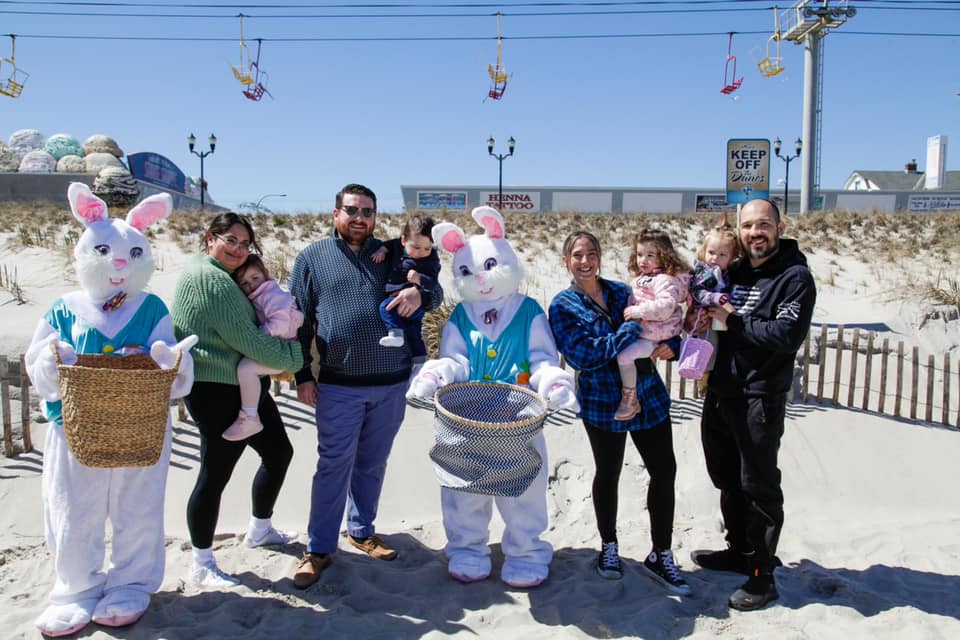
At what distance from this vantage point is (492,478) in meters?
3.43

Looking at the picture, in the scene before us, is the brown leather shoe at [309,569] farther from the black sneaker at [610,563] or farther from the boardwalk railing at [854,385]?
the boardwalk railing at [854,385]

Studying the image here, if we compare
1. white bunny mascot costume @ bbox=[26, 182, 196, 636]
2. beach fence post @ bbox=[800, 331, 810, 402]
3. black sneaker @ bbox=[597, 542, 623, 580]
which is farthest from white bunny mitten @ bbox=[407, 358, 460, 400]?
beach fence post @ bbox=[800, 331, 810, 402]

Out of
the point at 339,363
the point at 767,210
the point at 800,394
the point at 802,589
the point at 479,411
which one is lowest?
the point at 802,589

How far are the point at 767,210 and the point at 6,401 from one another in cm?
636

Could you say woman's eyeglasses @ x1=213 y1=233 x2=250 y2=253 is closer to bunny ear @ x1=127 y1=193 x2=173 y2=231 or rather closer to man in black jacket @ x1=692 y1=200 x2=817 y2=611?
bunny ear @ x1=127 y1=193 x2=173 y2=231

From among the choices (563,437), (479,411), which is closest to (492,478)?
(479,411)

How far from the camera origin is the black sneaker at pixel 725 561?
4117 mm

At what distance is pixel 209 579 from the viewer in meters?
3.79

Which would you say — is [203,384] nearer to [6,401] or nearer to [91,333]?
[91,333]

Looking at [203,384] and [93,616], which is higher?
[203,384]

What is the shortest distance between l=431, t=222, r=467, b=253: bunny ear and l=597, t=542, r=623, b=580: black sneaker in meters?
2.06

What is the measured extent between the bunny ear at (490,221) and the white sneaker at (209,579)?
2587 mm

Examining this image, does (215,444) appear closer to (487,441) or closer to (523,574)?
(487,441)

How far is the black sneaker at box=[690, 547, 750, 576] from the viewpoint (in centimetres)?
412
